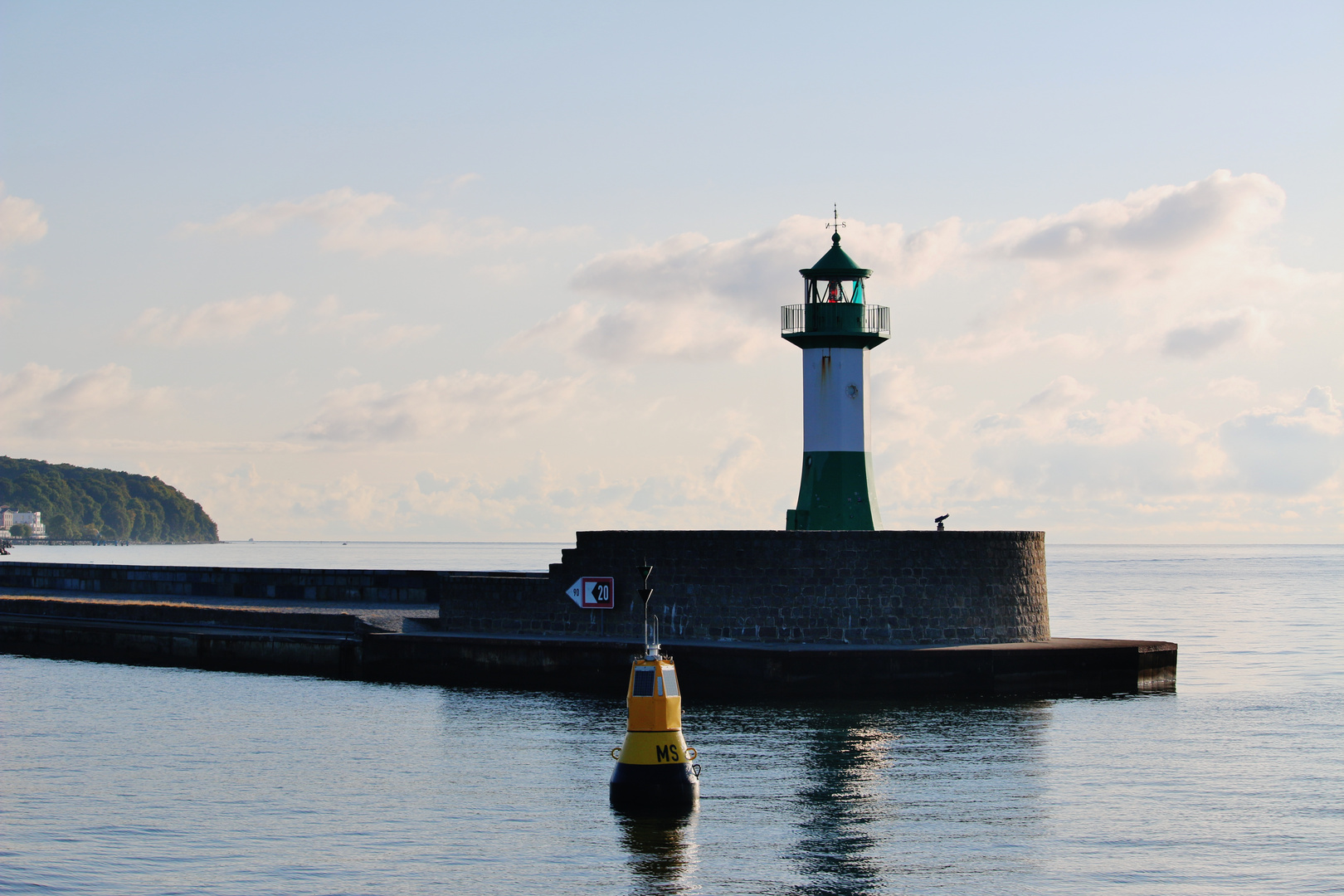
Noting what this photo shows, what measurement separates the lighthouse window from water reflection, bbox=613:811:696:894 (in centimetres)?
148

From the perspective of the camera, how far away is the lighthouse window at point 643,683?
1697 cm

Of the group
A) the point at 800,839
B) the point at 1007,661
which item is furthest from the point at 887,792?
the point at 1007,661

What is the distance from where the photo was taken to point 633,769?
17.4m

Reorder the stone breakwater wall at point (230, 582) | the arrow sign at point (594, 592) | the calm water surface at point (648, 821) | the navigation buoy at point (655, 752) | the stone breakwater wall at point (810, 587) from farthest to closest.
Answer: the stone breakwater wall at point (230, 582)
the arrow sign at point (594, 592)
the stone breakwater wall at point (810, 587)
the navigation buoy at point (655, 752)
the calm water surface at point (648, 821)

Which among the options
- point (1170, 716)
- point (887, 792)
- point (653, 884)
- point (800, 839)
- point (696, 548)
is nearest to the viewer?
point (653, 884)

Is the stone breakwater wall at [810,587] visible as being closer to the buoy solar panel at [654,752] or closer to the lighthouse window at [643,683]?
the buoy solar panel at [654,752]

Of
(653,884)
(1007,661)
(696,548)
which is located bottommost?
(653,884)

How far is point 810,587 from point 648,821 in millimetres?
11759

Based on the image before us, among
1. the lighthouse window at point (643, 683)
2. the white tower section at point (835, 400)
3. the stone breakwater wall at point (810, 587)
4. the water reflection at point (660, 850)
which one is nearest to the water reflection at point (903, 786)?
the water reflection at point (660, 850)

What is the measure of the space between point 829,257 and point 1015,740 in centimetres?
1362

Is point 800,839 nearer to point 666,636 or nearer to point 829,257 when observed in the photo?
point 666,636

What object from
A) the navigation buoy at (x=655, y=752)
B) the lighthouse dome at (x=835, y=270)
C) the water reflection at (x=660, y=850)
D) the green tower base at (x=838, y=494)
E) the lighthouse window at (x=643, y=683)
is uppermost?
the lighthouse dome at (x=835, y=270)

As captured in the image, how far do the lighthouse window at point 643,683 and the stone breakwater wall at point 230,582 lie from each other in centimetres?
2245

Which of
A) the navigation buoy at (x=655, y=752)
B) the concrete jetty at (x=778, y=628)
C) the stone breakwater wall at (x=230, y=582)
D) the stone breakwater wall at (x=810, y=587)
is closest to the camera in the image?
the navigation buoy at (x=655, y=752)
